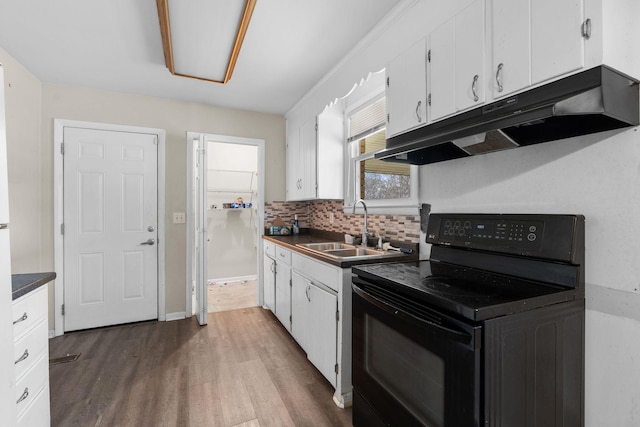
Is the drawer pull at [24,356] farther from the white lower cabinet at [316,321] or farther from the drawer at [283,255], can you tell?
the drawer at [283,255]

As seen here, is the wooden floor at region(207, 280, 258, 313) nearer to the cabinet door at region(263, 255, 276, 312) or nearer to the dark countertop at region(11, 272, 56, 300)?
the cabinet door at region(263, 255, 276, 312)

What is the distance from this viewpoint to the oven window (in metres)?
1.06

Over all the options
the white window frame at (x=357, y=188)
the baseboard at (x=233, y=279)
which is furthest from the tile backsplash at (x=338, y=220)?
the baseboard at (x=233, y=279)

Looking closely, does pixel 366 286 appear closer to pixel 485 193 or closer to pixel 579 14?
pixel 485 193

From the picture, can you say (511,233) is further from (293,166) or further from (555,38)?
(293,166)

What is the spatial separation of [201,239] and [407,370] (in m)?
2.48

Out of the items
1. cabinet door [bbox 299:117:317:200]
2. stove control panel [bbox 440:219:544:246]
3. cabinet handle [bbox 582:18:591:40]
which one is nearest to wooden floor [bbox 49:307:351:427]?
stove control panel [bbox 440:219:544:246]

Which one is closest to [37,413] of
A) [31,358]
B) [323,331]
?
[31,358]

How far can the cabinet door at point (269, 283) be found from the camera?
3123 millimetres

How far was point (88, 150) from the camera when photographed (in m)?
2.97

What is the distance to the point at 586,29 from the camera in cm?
94

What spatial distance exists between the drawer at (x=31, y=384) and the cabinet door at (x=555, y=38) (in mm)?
2383

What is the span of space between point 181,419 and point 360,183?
215 cm

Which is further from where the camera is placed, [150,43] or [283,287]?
[283,287]
